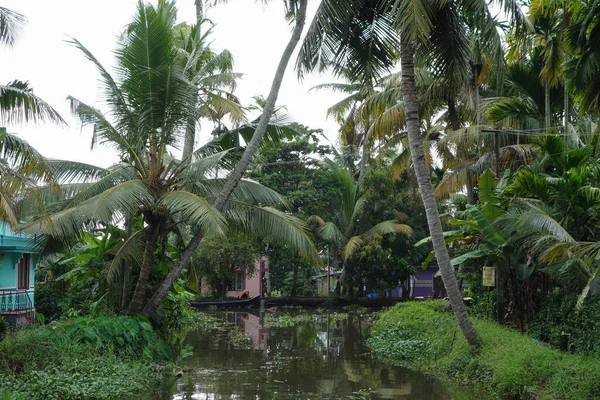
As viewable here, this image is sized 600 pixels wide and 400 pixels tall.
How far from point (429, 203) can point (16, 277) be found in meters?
11.4

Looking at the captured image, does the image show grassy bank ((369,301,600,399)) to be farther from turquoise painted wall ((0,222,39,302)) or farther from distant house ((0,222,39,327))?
turquoise painted wall ((0,222,39,302))

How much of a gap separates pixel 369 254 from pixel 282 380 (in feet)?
65.4

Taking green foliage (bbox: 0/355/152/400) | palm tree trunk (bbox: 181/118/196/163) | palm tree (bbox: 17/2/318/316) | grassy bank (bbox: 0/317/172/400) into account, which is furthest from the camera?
palm tree trunk (bbox: 181/118/196/163)

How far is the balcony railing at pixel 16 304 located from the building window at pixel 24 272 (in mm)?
685

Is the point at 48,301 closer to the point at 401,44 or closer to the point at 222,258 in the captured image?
the point at 401,44

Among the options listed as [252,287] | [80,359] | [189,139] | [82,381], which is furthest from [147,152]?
[252,287]

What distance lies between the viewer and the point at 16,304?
1639 centimetres

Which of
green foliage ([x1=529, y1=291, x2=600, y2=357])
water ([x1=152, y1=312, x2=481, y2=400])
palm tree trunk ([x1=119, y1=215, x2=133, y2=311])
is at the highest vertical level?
palm tree trunk ([x1=119, y1=215, x2=133, y2=311])

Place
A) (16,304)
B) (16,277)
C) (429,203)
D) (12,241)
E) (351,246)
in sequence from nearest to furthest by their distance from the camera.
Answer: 1. (429,203)
2. (12,241)
3. (16,304)
4. (16,277)
5. (351,246)

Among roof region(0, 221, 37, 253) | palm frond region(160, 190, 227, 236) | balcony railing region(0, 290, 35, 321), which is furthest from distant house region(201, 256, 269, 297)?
palm frond region(160, 190, 227, 236)

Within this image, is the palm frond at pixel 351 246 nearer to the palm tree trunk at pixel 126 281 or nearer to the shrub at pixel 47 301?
the shrub at pixel 47 301

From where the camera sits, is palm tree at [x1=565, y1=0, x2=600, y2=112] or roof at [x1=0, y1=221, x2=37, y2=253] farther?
roof at [x1=0, y1=221, x2=37, y2=253]

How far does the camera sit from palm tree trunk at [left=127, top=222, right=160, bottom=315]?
1334 cm

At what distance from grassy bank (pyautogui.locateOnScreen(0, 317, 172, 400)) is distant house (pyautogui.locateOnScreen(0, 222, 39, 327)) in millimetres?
3812
